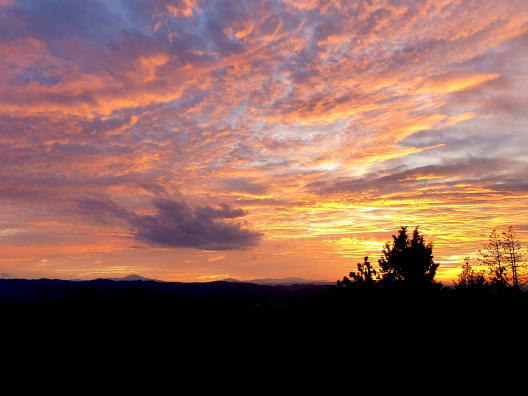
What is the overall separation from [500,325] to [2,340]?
30.7 m

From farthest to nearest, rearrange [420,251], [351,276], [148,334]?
[420,251] < [148,334] < [351,276]

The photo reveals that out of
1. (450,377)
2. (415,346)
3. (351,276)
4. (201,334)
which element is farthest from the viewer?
(201,334)

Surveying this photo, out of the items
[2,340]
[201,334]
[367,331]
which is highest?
[367,331]

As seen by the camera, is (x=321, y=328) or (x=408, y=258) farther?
(x=408, y=258)

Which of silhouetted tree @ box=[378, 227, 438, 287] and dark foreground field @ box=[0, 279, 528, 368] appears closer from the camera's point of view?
dark foreground field @ box=[0, 279, 528, 368]

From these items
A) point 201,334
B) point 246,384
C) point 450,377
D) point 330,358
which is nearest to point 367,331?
point 330,358

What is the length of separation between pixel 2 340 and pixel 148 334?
1407 cm

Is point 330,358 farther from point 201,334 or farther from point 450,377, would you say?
point 201,334

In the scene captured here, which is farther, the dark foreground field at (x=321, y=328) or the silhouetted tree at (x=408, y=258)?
the silhouetted tree at (x=408, y=258)

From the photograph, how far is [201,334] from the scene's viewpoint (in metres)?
17.7

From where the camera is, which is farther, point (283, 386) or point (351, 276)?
point (351, 276)

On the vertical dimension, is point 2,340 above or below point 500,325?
below

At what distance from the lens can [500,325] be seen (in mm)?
11125

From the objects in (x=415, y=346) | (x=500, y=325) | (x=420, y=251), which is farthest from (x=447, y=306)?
(x=420, y=251)
